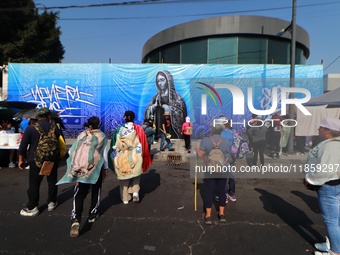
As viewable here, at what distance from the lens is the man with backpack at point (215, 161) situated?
363cm

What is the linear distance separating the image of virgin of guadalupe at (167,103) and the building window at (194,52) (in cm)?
359

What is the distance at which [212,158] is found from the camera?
12.0 feet

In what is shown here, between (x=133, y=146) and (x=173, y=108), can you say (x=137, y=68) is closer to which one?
(x=173, y=108)

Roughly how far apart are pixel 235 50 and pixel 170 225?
1443cm

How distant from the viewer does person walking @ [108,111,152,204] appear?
13.8ft

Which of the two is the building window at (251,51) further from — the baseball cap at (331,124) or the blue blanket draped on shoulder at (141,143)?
the baseball cap at (331,124)

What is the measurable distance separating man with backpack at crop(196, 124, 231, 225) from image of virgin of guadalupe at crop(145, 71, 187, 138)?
9.44m

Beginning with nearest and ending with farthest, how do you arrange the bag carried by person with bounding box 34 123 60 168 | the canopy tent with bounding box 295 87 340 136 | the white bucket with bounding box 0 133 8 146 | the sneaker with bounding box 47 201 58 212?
the bag carried by person with bounding box 34 123 60 168
the sneaker with bounding box 47 201 58 212
the canopy tent with bounding box 295 87 340 136
the white bucket with bounding box 0 133 8 146

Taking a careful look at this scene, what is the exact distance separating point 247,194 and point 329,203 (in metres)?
2.49

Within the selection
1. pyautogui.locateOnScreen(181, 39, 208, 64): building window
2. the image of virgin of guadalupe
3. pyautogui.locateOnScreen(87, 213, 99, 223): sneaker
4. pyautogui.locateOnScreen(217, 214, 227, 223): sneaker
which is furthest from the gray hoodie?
pyautogui.locateOnScreen(181, 39, 208, 64): building window

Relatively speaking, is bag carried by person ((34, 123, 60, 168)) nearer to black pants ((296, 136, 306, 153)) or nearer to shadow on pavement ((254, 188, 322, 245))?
shadow on pavement ((254, 188, 322, 245))

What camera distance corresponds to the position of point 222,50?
15.5 meters

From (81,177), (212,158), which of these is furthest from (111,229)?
(212,158)

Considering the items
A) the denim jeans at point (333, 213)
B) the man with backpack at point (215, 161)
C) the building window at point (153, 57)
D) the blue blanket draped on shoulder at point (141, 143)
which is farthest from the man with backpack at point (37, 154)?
the building window at point (153, 57)
